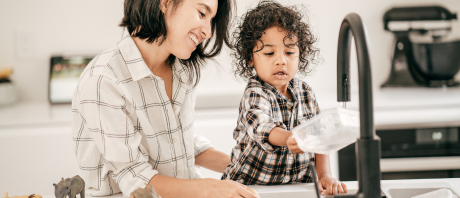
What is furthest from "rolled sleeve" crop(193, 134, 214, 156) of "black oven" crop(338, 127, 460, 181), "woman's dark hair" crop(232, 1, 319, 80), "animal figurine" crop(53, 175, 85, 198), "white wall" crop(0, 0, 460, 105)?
"white wall" crop(0, 0, 460, 105)

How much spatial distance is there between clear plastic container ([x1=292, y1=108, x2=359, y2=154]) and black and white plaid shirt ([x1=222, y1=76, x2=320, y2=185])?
1.16ft

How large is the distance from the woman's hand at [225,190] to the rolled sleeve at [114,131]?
6.1 inches

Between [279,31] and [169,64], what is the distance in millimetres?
366

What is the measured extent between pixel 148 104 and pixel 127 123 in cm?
13

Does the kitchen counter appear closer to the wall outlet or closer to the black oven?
the black oven

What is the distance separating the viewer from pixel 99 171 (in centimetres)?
100

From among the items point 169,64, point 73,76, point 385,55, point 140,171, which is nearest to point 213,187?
point 140,171

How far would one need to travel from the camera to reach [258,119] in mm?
858

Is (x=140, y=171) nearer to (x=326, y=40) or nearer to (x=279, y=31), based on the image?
(x=279, y=31)

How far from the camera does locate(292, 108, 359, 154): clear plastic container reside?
1.84 ft

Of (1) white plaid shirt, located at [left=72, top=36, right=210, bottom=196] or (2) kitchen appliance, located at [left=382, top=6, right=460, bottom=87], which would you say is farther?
(2) kitchen appliance, located at [left=382, top=6, right=460, bottom=87]

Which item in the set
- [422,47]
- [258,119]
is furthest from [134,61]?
[422,47]

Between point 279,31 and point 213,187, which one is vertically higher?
point 279,31

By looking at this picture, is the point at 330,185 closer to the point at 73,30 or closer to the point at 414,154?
the point at 414,154
